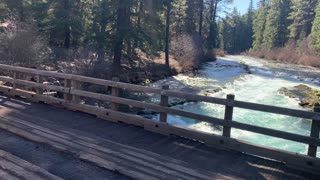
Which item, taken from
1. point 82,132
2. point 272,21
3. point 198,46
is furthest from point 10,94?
point 272,21

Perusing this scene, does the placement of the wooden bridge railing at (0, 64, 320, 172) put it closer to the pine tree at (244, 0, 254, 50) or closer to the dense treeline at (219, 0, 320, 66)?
the dense treeline at (219, 0, 320, 66)

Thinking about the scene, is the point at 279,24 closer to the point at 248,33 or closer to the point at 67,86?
the point at 248,33

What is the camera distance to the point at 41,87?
10.0 metres

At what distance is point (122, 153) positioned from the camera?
595cm

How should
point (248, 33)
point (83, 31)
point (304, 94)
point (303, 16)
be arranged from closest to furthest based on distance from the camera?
point (304, 94), point (83, 31), point (303, 16), point (248, 33)

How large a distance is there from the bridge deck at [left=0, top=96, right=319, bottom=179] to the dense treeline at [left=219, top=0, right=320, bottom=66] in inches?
1734

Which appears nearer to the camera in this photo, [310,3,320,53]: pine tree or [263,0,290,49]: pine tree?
[310,3,320,53]: pine tree

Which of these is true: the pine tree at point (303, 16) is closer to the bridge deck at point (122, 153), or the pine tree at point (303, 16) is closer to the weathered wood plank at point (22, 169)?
the bridge deck at point (122, 153)

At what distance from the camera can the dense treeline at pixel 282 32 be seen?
54.1m

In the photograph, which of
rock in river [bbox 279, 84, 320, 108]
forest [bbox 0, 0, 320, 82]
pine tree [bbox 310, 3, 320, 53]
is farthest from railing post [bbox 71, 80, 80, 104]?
pine tree [bbox 310, 3, 320, 53]

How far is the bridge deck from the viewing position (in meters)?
5.23

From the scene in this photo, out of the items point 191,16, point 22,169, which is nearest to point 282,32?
point 191,16

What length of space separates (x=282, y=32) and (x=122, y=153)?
76413 millimetres

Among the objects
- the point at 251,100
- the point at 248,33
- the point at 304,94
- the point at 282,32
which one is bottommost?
the point at 251,100
